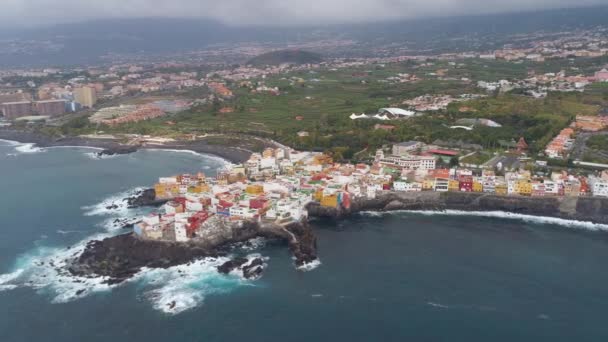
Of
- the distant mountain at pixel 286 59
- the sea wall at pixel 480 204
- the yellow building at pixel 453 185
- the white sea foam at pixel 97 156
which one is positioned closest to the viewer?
the sea wall at pixel 480 204

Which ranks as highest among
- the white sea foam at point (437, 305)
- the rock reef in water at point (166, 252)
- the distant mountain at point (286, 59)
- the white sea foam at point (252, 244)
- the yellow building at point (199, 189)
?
the distant mountain at point (286, 59)

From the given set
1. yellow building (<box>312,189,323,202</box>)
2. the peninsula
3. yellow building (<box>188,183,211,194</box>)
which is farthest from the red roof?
yellow building (<box>188,183,211,194</box>)

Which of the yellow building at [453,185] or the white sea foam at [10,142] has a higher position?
the yellow building at [453,185]

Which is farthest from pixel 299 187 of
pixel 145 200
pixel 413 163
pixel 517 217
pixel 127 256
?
pixel 517 217

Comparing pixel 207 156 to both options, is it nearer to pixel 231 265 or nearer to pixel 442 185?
pixel 442 185

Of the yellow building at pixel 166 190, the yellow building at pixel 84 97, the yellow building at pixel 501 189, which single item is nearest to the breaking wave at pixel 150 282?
the yellow building at pixel 166 190

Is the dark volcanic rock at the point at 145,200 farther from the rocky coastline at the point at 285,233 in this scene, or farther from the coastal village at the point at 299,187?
the coastal village at the point at 299,187
